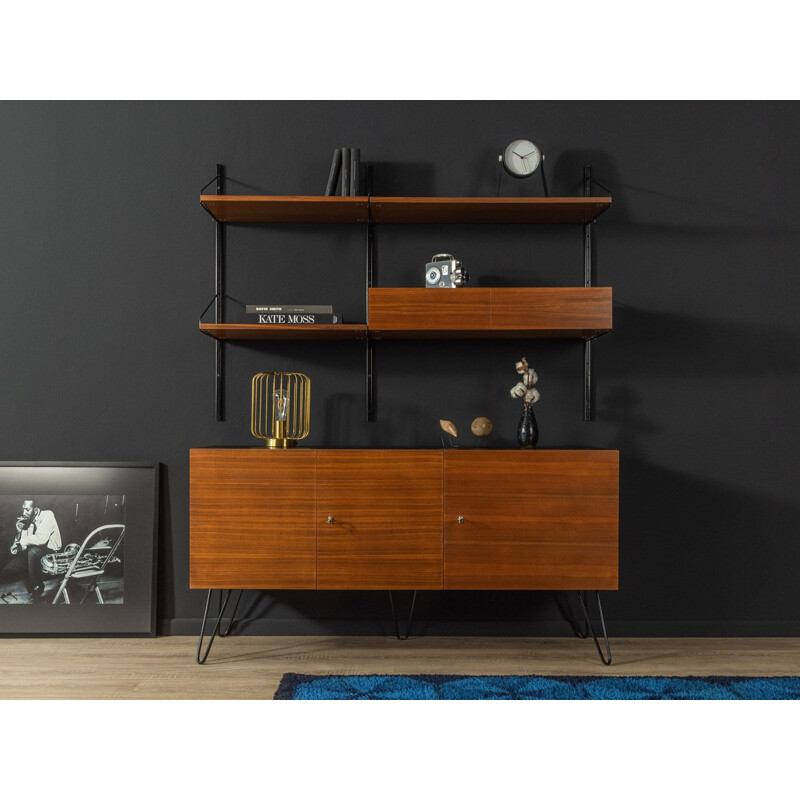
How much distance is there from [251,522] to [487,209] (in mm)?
1657

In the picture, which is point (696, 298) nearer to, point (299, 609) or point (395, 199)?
point (395, 199)

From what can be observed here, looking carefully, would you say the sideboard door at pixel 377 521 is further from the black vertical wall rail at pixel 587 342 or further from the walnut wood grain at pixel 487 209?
the walnut wood grain at pixel 487 209

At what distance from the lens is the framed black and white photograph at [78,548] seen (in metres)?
3.22

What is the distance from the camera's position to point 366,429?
3.29m

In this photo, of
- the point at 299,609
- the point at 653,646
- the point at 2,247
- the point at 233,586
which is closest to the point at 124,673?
the point at 233,586

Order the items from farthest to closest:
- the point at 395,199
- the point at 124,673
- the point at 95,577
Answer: the point at 95,577 → the point at 395,199 → the point at 124,673

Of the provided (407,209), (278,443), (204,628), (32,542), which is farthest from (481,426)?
(32,542)

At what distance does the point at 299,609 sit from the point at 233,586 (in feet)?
1.67

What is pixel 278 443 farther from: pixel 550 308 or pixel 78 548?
pixel 550 308

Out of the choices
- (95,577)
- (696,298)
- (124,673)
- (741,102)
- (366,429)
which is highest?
(741,102)

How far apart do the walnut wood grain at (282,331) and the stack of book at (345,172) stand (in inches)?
23.7

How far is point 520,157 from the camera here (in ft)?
10.5

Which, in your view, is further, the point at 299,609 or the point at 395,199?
the point at 299,609

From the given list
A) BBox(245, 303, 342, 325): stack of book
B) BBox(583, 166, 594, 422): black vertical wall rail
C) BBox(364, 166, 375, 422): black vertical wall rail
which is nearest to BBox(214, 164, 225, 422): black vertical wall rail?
BBox(245, 303, 342, 325): stack of book
